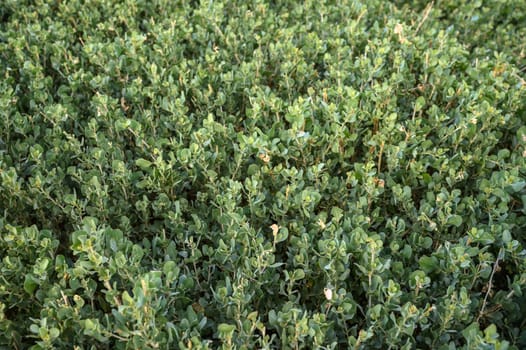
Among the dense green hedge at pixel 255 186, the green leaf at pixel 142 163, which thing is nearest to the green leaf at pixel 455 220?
the dense green hedge at pixel 255 186

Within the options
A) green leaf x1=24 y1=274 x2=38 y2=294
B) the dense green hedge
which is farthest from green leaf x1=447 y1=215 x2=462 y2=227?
green leaf x1=24 y1=274 x2=38 y2=294

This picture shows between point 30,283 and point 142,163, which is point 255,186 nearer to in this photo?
point 142,163

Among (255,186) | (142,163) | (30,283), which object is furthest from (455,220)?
(30,283)

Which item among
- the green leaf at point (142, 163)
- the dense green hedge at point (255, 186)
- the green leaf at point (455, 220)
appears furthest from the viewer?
the green leaf at point (142, 163)

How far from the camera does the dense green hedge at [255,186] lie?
191cm

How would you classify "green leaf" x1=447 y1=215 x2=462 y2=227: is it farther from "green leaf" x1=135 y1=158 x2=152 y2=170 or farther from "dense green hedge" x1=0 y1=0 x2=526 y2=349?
"green leaf" x1=135 y1=158 x2=152 y2=170

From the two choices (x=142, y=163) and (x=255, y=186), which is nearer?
(x=255, y=186)

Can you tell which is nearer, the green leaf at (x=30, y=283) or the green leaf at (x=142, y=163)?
the green leaf at (x=30, y=283)

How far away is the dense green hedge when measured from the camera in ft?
6.27

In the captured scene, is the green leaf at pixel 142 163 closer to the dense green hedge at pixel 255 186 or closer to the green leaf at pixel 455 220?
the dense green hedge at pixel 255 186

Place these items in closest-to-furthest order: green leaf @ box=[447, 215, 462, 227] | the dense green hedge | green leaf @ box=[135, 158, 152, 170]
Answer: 1. the dense green hedge
2. green leaf @ box=[447, 215, 462, 227]
3. green leaf @ box=[135, 158, 152, 170]

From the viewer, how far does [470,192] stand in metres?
2.52

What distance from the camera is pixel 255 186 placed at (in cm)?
220

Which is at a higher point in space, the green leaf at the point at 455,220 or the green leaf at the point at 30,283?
the green leaf at the point at 455,220
